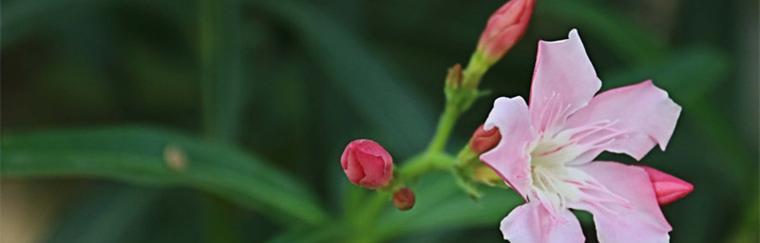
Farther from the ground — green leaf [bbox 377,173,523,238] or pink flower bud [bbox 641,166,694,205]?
green leaf [bbox 377,173,523,238]

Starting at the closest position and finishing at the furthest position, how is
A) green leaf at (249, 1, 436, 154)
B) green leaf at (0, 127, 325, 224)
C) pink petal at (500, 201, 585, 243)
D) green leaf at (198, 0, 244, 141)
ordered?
pink petal at (500, 201, 585, 243), green leaf at (0, 127, 325, 224), green leaf at (198, 0, 244, 141), green leaf at (249, 1, 436, 154)

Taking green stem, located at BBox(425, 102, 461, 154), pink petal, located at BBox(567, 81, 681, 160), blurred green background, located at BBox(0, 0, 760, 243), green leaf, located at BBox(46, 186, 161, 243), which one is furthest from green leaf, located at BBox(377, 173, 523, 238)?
green leaf, located at BBox(46, 186, 161, 243)

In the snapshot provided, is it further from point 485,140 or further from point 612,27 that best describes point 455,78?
point 612,27

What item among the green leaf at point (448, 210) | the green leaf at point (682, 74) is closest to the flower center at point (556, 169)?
the green leaf at point (448, 210)

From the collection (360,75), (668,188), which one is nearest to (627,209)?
(668,188)

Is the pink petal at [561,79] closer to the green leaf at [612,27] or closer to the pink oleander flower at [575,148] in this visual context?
the pink oleander flower at [575,148]

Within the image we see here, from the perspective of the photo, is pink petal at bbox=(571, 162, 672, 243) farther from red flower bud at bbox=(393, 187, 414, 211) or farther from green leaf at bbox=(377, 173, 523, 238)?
green leaf at bbox=(377, 173, 523, 238)

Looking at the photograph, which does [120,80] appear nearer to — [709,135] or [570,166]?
[709,135]
